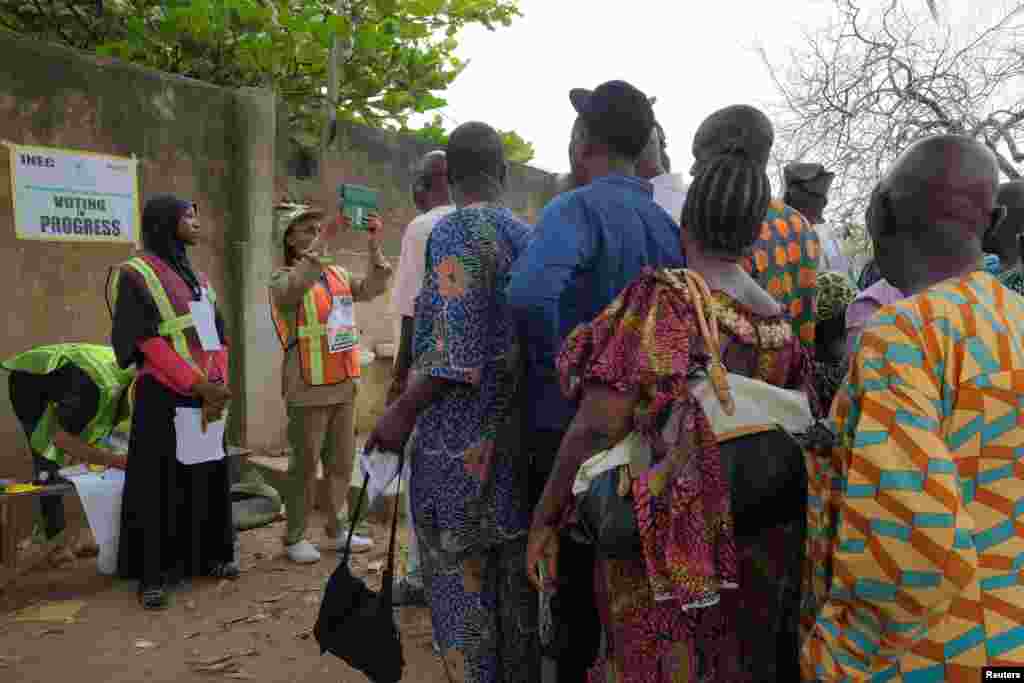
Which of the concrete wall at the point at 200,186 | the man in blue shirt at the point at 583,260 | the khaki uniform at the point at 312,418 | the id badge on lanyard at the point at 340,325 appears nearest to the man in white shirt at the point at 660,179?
the man in blue shirt at the point at 583,260

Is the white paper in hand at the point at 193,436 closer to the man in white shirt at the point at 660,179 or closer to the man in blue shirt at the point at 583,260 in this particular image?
the man in blue shirt at the point at 583,260

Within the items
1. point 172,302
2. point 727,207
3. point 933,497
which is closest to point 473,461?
point 727,207

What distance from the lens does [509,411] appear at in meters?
2.57

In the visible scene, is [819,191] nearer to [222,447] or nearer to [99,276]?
[222,447]

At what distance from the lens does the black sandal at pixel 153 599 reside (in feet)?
13.5

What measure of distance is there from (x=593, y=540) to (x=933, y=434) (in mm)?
794

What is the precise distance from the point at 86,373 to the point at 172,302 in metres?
0.77

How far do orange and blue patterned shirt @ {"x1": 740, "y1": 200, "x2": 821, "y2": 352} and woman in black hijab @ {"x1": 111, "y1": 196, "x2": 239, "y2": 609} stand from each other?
2843mm

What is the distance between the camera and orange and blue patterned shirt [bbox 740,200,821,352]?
266cm

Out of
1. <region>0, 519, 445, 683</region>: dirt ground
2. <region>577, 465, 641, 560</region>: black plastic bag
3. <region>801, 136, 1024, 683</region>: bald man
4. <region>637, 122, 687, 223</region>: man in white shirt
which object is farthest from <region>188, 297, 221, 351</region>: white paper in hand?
<region>801, 136, 1024, 683</region>: bald man

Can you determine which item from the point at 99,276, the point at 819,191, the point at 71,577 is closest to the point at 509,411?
the point at 819,191

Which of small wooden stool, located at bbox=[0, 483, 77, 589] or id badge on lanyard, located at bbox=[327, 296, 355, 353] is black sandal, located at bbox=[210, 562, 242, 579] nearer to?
small wooden stool, located at bbox=[0, 483, 77, 589]

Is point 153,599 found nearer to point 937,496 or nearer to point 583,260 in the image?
point 583,260

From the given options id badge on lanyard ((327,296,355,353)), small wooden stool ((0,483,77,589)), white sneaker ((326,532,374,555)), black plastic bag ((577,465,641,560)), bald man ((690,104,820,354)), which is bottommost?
white sneaker ((326,532,374,555))
